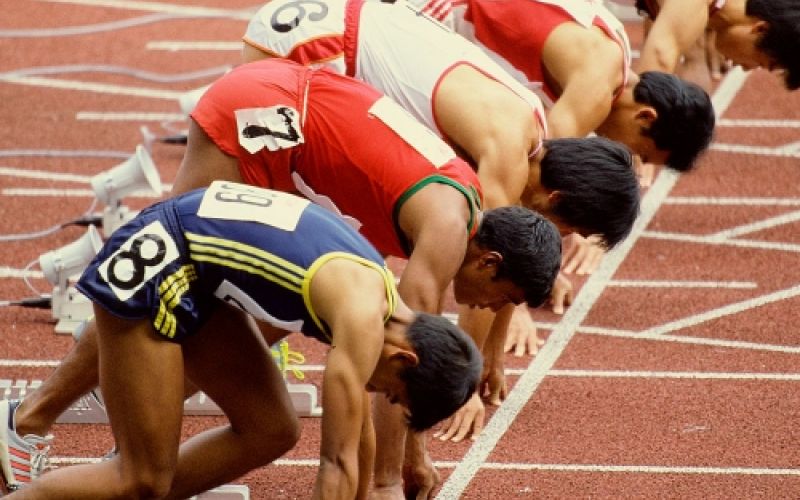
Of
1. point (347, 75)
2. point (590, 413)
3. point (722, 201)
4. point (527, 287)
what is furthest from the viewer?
point (722, 201)

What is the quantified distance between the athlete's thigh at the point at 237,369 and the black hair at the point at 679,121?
187 centimetres

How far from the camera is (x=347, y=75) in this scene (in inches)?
216

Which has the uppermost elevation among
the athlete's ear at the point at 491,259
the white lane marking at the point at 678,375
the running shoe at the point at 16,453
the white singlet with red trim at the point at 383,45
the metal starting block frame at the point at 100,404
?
the white singlet with red trim at the point at 383,45

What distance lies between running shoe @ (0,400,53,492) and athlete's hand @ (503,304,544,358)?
2.09 m

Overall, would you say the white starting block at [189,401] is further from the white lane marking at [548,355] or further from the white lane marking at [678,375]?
the white lane marking at [678,375]

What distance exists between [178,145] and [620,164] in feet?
13.8

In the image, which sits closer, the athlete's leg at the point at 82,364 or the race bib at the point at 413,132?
the race bib at the point at 413,132

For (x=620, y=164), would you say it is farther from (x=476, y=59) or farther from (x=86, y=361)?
(x=86, y=361)

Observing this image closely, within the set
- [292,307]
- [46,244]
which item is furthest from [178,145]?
[292,307]

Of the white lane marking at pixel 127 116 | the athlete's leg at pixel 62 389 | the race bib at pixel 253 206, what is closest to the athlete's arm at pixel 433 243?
the race bib at pixel 253 206

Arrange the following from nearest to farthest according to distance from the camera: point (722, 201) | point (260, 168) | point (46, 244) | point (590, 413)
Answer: point (260, 168) → point (590, 413) → point (46, 244) → point (722, 201)

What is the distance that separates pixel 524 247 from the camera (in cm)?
457

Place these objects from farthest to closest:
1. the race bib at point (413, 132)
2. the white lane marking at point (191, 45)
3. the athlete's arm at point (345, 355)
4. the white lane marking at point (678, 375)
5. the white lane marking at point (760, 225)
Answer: the white lane marking at point (191, 45), the white lane marking at point (760, 225), the white lane marking at point (678, 375), the race bib at point (413, 132), the athlete's arm at point (345, 355)

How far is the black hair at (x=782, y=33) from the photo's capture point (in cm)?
666
